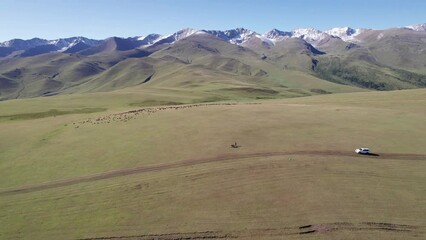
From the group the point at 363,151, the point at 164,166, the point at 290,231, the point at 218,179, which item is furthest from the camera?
the point at 363,151

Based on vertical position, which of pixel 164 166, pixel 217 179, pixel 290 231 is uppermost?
pixel 164 166

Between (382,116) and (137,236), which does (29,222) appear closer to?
(137,236)

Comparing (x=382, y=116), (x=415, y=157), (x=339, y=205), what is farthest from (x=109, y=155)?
(x=382, y=116)

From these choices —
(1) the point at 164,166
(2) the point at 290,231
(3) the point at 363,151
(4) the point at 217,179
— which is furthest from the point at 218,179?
(3) the point at 363,151

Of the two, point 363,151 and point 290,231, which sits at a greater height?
point 363,151

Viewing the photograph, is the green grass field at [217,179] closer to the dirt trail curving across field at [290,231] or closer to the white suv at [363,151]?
the dirt trail curving across field at [290,231]

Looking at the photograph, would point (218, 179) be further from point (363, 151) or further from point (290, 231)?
point (363, 151)

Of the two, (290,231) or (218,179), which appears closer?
(290,231)

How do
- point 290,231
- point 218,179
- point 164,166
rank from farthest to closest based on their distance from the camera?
1. point 164,166
2. point 218,179
3. point 290,231

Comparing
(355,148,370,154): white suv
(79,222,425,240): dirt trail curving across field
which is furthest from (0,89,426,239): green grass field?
(355,148,370,154): white suv
